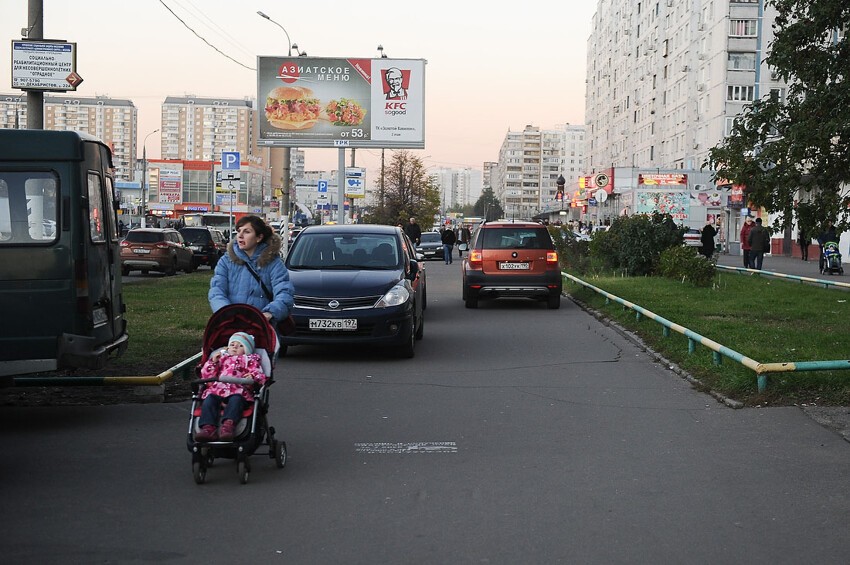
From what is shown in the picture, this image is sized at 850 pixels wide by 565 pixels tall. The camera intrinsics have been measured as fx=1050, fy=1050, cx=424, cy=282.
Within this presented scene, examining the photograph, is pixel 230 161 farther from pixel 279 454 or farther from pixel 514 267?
pixel 279 454

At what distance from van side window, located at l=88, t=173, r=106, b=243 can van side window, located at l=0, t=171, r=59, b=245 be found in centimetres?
38

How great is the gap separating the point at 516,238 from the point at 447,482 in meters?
14.3

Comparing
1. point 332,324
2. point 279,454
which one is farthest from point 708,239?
point 279,454

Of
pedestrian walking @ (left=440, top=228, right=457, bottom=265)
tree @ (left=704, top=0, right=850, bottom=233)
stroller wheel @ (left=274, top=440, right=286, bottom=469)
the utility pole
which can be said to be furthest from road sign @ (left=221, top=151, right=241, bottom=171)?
stroller wheel @ (left=274, top=440, right=286, bottom=469)

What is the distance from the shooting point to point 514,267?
66.6ft

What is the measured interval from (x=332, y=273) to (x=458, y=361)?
6.39ft

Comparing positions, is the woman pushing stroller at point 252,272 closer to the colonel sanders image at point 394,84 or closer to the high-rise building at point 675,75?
the colonel sanders image at point 394,84

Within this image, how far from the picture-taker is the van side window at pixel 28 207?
8.56m

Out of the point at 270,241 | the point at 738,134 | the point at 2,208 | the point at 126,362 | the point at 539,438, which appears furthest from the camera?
the point at 738,134

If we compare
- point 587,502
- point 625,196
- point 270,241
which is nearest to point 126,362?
point 270,241

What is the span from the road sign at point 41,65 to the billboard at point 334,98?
25.0m

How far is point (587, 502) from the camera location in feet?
19.7

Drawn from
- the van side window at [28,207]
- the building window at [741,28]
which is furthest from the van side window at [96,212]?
the building window at [741,28]

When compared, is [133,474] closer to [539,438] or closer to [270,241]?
[270,241]
